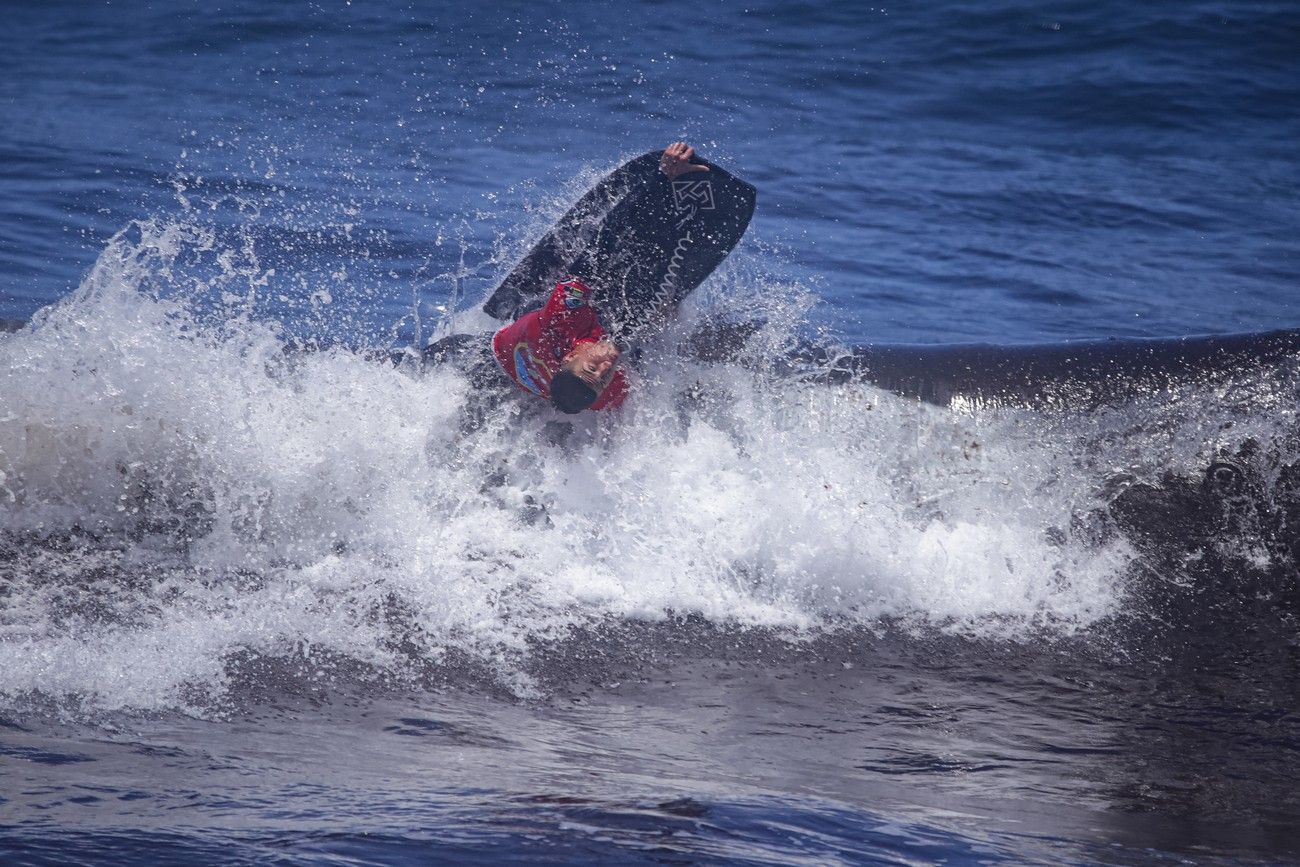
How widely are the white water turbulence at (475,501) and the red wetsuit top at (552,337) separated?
0.19 m

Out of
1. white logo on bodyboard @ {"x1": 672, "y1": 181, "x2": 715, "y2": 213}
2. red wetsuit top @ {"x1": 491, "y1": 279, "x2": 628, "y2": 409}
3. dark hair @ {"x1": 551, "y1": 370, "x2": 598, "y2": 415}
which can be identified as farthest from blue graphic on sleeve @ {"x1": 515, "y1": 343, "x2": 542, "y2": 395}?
white logo on bodyboard @ {"x1": 672, "y1": 181, "x2": 715, "y2": 213}

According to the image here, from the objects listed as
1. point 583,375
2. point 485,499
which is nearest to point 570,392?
point 583,375

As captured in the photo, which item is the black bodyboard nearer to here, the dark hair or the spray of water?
the spray of water

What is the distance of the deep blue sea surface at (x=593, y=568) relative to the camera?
3033mm

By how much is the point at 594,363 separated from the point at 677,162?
3.90 ft

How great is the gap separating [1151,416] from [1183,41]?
40.4ft

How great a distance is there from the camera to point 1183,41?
16.1 meters

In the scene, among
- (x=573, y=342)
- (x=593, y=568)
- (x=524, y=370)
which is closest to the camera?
(x=593, y=568)

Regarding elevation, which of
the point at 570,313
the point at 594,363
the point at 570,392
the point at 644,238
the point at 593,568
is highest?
the point at 644,238

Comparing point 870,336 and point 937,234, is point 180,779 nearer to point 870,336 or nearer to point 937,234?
point 870,336

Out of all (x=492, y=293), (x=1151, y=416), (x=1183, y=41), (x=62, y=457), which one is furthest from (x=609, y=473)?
(x=1183, y=41)

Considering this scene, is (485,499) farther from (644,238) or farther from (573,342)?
(644,238)

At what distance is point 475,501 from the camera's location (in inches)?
203

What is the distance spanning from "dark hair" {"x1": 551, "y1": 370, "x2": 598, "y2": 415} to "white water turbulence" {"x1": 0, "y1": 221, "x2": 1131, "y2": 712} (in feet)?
1.23
